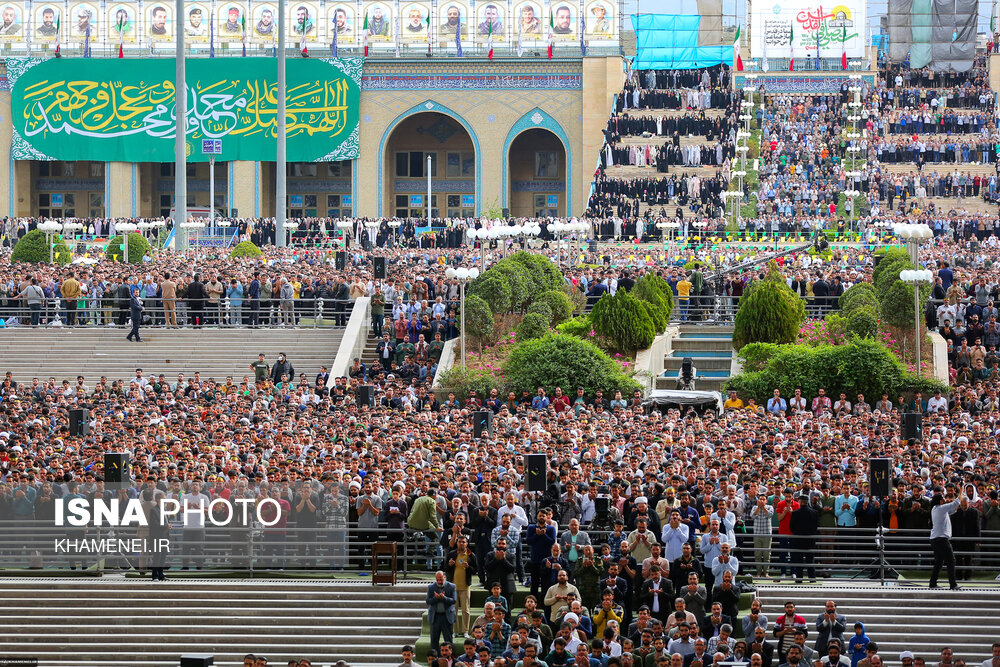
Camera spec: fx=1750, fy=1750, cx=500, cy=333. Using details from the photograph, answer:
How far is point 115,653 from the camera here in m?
16.9

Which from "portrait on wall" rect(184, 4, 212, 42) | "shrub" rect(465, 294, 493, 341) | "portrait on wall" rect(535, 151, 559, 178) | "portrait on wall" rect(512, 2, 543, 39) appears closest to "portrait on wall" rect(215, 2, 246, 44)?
"portrait on wall" rect(184, 4, 212, 42)

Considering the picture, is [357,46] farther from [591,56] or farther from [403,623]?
[403,623]

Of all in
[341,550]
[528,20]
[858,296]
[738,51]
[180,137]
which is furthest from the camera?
[738,51]

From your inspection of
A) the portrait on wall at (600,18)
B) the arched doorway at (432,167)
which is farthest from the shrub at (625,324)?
the arched doorway at (432,167)

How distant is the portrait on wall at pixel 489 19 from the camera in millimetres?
61969

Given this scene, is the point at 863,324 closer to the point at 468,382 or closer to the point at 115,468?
the point at 468,382

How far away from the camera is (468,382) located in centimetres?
2803

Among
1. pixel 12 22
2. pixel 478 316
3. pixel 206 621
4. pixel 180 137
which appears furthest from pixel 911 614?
pixel 12 22

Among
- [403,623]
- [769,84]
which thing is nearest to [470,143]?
[769,84]

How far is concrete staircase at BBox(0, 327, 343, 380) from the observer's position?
3050 centimetres

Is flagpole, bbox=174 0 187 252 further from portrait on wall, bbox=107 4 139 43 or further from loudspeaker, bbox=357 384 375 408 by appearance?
portrait on wall, bbox=107 4 139 43

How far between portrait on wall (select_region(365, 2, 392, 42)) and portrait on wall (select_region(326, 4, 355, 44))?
620 mm

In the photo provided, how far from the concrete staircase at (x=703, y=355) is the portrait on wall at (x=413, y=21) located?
3211 centimetres

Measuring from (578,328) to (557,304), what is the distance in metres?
1.71
